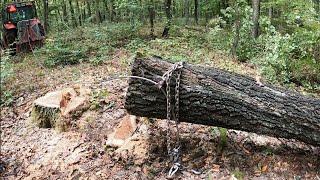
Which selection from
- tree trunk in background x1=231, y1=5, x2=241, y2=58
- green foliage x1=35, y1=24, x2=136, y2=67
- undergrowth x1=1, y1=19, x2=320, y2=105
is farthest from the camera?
green foliage x1=35, y1=24, x2=136, y2=67

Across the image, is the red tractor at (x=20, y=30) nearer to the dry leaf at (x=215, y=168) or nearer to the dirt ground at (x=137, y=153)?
the dirt ground at (x=137, y=153)

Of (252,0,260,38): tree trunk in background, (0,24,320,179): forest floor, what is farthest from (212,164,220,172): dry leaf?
(252,0,260,38): tree trunk in background

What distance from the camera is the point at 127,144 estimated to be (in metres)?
5.04

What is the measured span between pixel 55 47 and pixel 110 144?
7.00 metres

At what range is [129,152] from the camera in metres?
4.90

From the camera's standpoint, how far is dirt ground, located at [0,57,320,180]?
4.38 meters

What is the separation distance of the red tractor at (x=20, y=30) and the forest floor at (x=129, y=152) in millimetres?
6515

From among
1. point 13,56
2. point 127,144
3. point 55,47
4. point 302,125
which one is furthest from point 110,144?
point 13,56

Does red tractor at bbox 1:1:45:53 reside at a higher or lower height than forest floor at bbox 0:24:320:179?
higher

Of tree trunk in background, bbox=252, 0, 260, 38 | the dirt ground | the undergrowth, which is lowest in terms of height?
the dirt ground

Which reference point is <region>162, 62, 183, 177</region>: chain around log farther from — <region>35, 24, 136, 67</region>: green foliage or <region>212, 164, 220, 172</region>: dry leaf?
<region>35, 24, 136, 67</region>: green foliage

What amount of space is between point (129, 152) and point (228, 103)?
1544 millimetres

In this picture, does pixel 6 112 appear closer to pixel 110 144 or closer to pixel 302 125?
pixel 110 144

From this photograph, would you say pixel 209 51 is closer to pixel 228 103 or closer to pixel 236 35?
pixel 236 35
